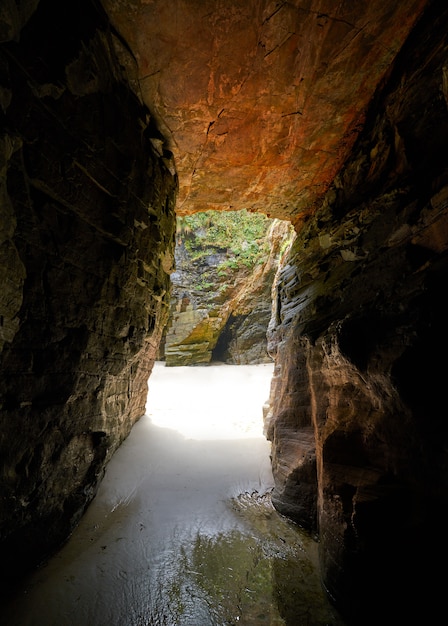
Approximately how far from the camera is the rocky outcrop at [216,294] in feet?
47.1

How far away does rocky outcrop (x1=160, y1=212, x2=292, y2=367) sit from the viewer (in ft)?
47.1

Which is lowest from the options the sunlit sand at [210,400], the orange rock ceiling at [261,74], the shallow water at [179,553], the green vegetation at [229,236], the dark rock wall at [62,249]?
the shallow water at [179,553]

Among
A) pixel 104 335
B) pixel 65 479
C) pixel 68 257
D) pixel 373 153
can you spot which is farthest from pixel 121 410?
pixel 373 153

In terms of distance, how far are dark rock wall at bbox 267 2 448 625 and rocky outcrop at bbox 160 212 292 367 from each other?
1009 cm

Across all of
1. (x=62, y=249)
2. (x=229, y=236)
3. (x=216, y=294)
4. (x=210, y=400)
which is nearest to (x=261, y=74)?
(x=62, y=249)

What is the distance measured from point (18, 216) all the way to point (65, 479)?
3.23 m

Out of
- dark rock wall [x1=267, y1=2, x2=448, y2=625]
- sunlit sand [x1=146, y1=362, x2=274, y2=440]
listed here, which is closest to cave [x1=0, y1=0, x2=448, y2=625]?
dark rock wall [x1=267, y1=2, x2=448, y2=625]

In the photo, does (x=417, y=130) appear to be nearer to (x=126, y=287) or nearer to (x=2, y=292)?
(x=126, y=287)

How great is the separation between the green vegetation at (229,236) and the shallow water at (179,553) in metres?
10.4

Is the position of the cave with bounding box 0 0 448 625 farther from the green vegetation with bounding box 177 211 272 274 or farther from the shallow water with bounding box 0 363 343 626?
the green vegetation with bounding box 177 211 272 274

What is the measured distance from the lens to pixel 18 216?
7.56ft

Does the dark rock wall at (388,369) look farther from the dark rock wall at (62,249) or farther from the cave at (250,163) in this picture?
the dark rock wall at (62,249)

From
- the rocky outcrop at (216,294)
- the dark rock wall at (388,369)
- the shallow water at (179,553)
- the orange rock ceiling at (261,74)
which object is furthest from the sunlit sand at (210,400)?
the orange rock ceiling at (261,74)

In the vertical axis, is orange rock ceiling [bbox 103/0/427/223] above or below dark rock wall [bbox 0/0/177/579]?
above
